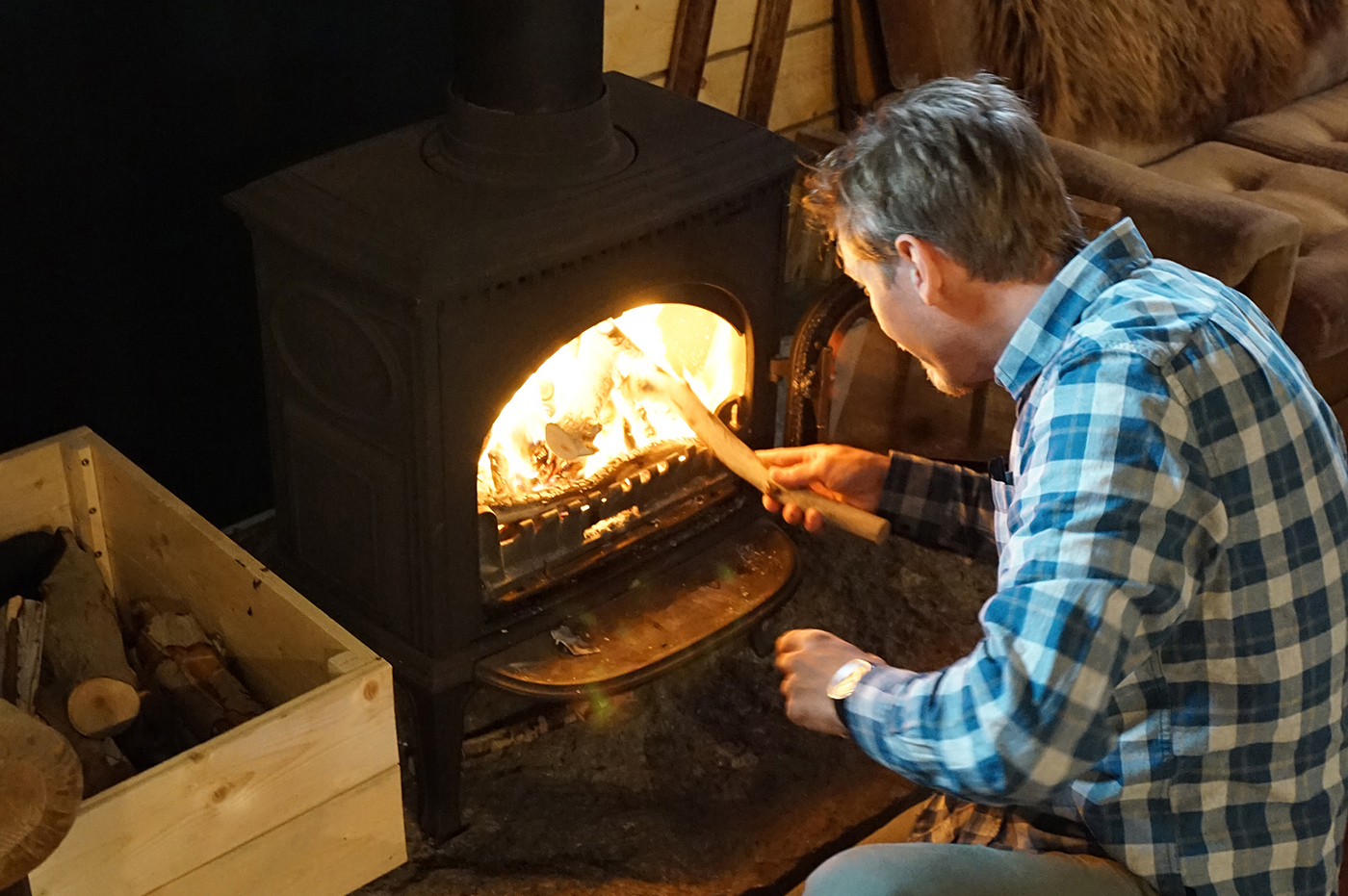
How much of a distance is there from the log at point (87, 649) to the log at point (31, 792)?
581mm

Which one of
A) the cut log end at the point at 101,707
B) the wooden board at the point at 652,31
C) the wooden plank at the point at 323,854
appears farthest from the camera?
the wooden board at the point at 652,31

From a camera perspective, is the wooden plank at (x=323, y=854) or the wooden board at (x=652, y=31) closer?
the wooden plank at (x=323, y=854)

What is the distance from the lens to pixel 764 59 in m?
2.68

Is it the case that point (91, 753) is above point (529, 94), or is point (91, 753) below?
below

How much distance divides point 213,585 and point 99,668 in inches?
6.7

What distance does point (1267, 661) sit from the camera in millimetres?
1244

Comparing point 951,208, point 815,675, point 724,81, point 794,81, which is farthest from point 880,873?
point 794,81

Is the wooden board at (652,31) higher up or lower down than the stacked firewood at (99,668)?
higher up

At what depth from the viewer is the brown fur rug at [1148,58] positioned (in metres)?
2.66

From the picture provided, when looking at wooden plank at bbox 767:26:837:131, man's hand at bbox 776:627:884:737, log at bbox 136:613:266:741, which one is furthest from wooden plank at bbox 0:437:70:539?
wooden plank at bbox 767:26:837:131

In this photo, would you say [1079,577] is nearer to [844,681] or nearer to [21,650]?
[844,681]

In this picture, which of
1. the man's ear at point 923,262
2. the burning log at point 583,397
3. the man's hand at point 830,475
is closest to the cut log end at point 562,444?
the burning log at point 583,397

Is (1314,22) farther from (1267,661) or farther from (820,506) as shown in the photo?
(1267,661)

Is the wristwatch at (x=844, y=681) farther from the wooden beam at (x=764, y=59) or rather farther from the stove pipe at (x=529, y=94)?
the wooden beam at (x=764, y=59)
